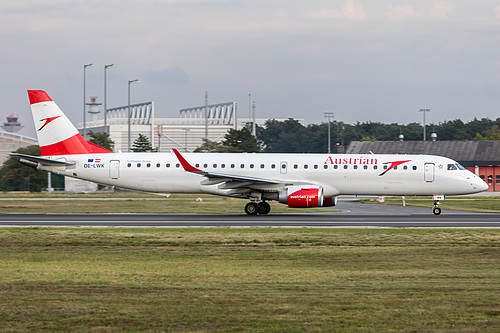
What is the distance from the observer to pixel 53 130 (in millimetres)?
35250

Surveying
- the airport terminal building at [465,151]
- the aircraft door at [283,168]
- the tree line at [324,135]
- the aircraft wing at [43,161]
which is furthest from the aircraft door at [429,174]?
the tree line at [324,135]

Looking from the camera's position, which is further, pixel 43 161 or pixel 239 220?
pixel 43 161

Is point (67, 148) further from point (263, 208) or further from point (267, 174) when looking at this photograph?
point (263, 208)

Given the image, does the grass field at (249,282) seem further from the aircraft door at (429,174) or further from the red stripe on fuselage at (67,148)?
the red stripe on fuselage at (67,148)

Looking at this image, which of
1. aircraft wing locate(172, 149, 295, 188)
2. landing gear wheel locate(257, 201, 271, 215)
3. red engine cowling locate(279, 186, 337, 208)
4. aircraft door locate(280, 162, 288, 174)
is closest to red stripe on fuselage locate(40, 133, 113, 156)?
aircraft wing locate(172, 149, 295, 188)

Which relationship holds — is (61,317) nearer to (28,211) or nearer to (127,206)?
(28,211)

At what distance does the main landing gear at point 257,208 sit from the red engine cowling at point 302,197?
6.34ft

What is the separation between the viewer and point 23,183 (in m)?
70.6

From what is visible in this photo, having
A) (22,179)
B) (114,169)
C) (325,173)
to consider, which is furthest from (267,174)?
(22,179)

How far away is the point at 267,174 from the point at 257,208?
188cm

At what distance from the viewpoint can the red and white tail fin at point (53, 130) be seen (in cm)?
3512

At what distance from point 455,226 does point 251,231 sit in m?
8.83

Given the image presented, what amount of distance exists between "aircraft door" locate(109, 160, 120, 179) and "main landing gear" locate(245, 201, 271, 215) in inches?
292

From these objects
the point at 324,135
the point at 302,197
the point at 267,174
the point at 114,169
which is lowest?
the point at 302,197
